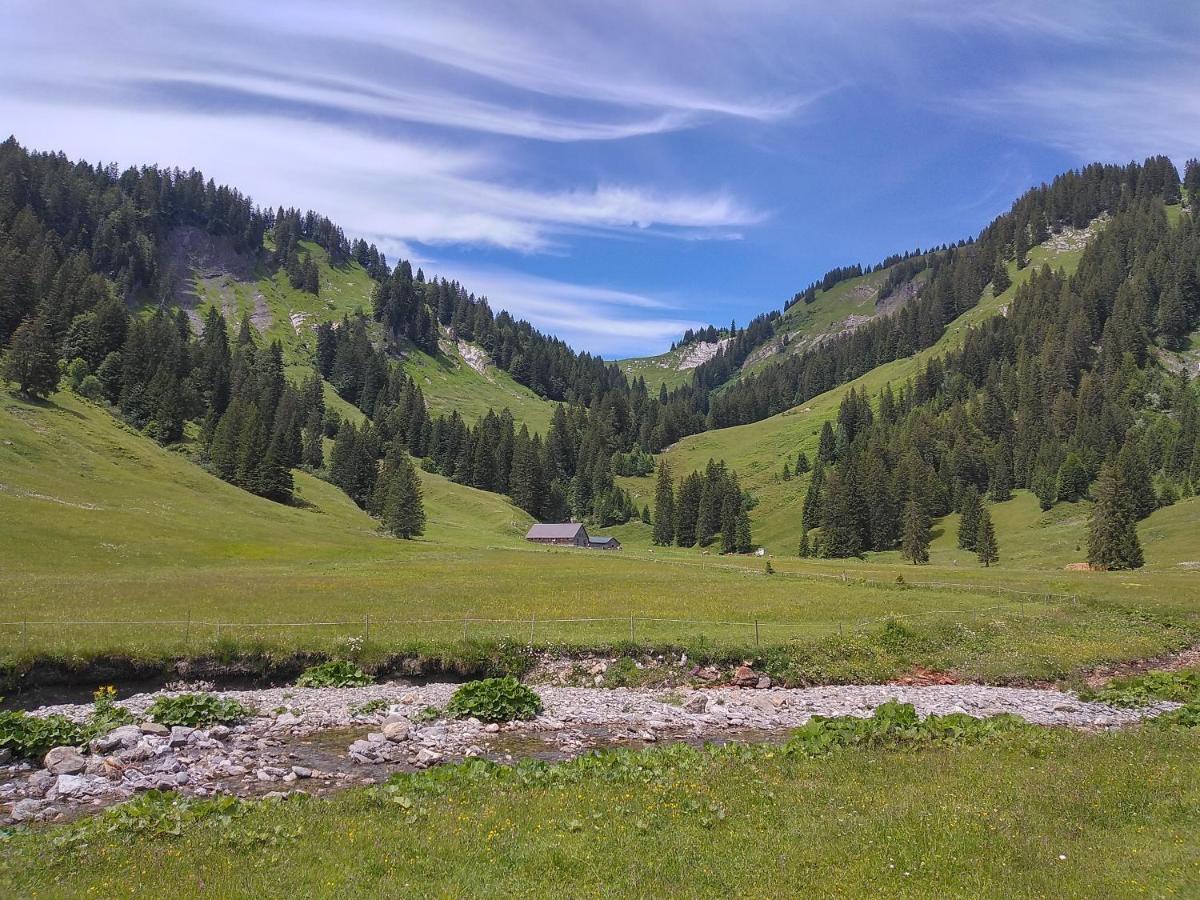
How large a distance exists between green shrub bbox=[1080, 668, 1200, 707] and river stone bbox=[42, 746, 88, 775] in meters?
35.7

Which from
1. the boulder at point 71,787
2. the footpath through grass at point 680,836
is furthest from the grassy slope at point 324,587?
the footpath through grass at point 680,836

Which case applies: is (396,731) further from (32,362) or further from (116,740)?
(32,362)

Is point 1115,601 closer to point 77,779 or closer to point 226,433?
point 77,779

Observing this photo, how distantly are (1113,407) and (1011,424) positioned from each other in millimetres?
21939

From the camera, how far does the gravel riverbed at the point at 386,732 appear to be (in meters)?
17.7

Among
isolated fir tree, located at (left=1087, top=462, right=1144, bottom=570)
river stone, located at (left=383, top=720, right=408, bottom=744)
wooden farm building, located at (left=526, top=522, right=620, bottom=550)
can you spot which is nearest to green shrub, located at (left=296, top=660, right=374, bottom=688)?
Answer: river stone, located at (left=383, top=720, right=408, bottom=744)

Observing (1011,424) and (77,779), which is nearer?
(77,779)

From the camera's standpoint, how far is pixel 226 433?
10994 cm

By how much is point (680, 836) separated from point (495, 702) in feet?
43.1

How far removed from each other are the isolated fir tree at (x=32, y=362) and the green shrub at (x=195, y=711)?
304 feet

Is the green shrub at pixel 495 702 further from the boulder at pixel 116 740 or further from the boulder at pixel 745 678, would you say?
the boulder at pixel 745 678

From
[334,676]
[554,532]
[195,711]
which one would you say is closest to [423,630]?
[334,676]

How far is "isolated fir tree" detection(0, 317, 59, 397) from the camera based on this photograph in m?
91.5

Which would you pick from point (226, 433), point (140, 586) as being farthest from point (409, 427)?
point (140, 586)
